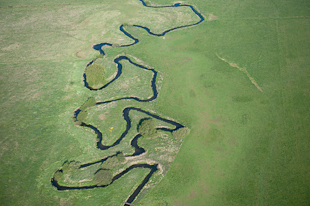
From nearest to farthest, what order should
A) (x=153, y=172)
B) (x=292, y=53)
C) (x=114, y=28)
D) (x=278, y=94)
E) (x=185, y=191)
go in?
(x=185, y=191), (x=153, y=172), (x=278, y=94), (x=292, y=53), (x=114, y=28)

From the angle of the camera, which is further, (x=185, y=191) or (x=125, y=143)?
(x=125, y=143)

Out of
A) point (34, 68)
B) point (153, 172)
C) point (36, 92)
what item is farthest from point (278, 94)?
point (34, 68)

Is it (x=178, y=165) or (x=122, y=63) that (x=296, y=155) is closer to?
(x=178, y=165)

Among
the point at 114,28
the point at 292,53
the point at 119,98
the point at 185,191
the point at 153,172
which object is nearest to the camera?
the point at 185,191

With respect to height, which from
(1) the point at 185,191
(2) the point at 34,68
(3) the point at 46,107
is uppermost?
(2) the point at 34,68

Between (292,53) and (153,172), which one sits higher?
(292,53)

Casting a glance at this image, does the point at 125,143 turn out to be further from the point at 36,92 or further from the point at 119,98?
the point at 36,92

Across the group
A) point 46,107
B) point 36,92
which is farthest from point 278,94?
point 36,92
